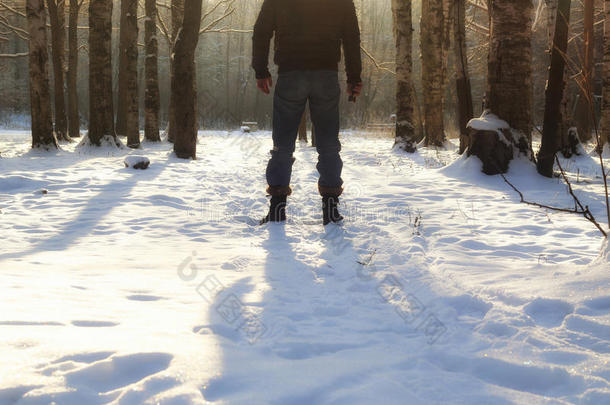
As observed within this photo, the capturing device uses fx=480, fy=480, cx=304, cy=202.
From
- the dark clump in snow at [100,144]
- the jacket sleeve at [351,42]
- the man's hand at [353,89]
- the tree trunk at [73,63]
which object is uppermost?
the tree trunk at [73,63]

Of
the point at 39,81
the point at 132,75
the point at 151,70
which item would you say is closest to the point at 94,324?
the point at 39,81

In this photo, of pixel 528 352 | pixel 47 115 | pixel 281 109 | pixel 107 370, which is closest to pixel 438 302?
pixel 528 352

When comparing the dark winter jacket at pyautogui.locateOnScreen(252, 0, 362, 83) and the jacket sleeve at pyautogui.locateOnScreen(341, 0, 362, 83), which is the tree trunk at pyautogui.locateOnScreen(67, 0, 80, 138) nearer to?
the dark winter jacket at pyautogui.locateOnScreen(252, 0, 362, 83)

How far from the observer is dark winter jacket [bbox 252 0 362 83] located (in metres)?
3.84

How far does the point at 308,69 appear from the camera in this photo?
3859mm

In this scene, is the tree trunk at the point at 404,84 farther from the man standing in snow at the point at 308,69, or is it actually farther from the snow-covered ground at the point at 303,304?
the man standing in snow at the point at 308,69

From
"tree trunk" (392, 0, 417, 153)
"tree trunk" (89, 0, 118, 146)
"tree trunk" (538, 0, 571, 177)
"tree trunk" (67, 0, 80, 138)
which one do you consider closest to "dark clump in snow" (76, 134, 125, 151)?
"tree trunk" (89, 0, 118, 146)

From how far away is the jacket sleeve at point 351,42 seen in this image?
3.95m

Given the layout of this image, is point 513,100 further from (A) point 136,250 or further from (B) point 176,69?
(B) point 176,69

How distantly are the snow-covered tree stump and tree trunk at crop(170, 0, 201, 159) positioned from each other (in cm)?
533

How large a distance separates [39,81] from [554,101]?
925 centimetres

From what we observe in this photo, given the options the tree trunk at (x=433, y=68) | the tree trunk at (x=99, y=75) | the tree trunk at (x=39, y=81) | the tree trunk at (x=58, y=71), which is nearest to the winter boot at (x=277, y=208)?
the tree trunk at (x=39, y=81)

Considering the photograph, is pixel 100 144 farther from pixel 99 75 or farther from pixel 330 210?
pixel 330 210

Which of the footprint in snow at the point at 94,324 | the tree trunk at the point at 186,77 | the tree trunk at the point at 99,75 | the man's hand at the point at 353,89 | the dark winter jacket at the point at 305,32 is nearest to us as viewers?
the footprint in snow at the point at 94,324
